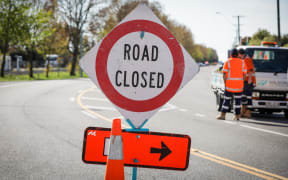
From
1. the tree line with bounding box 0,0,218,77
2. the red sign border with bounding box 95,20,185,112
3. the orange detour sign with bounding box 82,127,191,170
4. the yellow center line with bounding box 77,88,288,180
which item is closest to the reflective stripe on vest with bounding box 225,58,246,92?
the yellow center line with bounding box 77,88,288,180

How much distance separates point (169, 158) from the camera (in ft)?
10.2

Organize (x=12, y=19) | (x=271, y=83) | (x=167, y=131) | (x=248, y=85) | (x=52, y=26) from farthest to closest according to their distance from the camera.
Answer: (x=52, y=26) → (x=12, y=19) → (x=271, y=83) → (x=248, y=85) → (x=167, y=131)

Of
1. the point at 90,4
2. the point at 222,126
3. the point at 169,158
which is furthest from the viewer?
the point at 90,4

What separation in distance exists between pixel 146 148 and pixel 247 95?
26.5 feet

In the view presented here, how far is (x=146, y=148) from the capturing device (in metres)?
3.09

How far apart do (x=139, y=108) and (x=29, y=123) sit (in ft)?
21.9

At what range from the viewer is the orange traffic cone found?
121 inches

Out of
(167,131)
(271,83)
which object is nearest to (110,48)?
(167,131)

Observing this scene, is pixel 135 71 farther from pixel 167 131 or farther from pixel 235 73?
pixel 235 73

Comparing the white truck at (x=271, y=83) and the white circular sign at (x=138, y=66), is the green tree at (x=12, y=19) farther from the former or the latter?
the white circular sign at (x=138, y=66)

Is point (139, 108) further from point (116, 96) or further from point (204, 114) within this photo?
point (204, 114)

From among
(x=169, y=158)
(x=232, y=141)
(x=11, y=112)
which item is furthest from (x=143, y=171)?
(x=11, y=112)

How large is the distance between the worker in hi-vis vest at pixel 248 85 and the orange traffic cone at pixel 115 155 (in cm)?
777

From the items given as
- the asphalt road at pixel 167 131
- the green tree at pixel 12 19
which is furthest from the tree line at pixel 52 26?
the asphalt road at pixel 167 131
